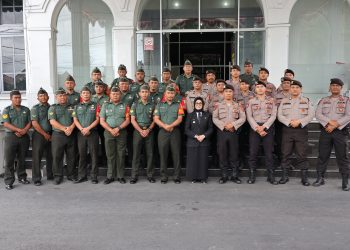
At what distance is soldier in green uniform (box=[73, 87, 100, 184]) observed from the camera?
22.0ft

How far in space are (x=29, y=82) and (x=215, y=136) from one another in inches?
241

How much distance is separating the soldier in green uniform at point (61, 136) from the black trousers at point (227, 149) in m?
2.79

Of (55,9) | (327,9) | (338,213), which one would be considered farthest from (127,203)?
(327,9)

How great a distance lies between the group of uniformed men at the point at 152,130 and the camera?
6438mm

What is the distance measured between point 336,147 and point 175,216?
3231mm

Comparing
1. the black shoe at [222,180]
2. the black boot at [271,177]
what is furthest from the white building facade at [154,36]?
the black shoe at [222,180]

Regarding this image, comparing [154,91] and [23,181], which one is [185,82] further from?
[23,181]

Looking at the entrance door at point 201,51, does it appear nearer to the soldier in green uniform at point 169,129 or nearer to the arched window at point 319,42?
the arched window at point 319,42

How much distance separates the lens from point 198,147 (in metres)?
6.62

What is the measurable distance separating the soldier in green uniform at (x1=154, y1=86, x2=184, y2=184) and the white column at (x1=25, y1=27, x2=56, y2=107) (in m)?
4.84

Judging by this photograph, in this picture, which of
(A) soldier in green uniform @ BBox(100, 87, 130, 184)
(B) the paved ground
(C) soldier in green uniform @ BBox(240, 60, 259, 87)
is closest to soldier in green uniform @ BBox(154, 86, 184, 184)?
(B) the paved ground

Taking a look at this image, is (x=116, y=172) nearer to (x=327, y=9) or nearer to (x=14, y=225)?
(x=14, y=225)

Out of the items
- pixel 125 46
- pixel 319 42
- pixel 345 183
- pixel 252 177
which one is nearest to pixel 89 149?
pixel 252 177

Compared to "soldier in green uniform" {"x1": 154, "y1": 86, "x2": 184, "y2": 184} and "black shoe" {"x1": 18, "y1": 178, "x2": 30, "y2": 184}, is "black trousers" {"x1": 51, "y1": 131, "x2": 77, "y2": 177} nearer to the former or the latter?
"black shoe" {"x1": 18, "y1": 178, "x2": 30, "y2": 184}
